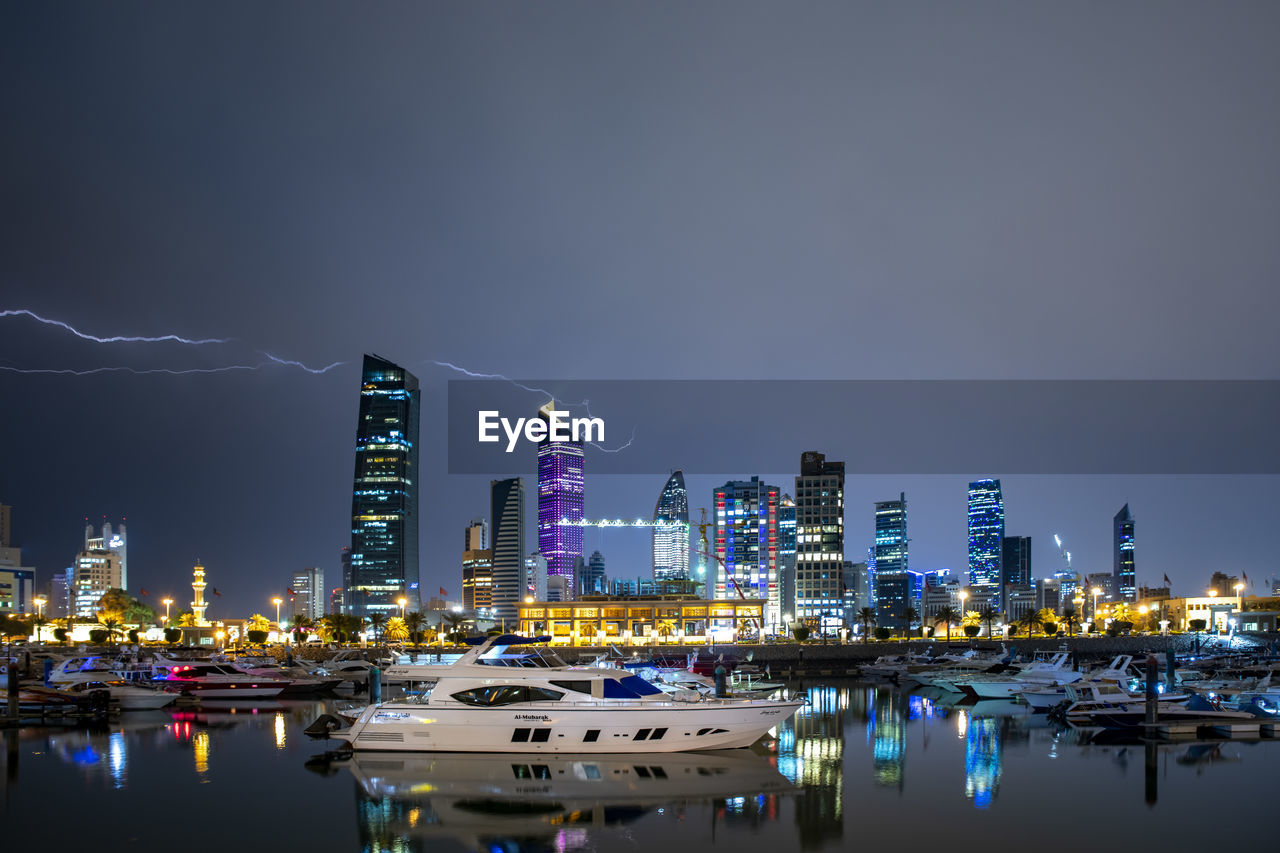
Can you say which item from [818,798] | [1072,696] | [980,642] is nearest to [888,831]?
[818,798]

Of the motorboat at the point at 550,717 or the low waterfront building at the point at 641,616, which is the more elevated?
the motorboat at the point at 550,717

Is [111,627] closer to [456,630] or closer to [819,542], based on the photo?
[456,630]

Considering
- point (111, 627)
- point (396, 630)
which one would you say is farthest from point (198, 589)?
point (396, 630)

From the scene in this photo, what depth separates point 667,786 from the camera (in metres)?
25.3

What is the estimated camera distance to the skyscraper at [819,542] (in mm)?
187375

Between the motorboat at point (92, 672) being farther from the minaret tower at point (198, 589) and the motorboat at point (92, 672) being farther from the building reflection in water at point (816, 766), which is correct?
the minaret tower at point (198, 589)

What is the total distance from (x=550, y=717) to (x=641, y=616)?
10693 centimetres

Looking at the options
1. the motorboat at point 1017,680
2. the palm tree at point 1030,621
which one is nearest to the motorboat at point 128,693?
the motorboat at point 1017,680

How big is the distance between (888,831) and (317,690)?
44547 mm

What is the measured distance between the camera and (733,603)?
134 metres

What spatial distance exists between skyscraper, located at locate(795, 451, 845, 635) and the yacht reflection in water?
526ft

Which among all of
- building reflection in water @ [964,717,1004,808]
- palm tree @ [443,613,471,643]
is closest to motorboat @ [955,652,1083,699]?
building reflection in water @ [964,717,1004,808]

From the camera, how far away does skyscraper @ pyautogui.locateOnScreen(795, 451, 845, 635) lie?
615 ft

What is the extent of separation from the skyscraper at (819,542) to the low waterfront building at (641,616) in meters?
55.0
